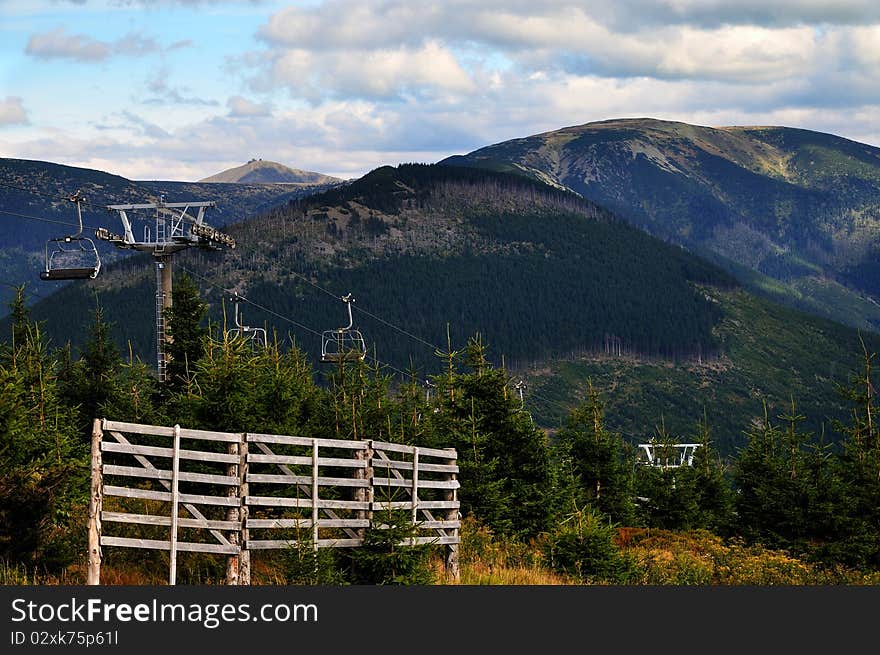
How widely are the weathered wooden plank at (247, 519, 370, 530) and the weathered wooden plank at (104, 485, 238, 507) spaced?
0.44 metres

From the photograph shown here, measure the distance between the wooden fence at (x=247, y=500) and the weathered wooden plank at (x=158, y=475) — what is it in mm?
15

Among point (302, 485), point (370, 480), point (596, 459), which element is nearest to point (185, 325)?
point (596, 459)

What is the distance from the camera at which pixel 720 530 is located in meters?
42.0

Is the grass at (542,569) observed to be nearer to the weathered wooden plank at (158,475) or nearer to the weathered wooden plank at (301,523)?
the weathered wooden plank at (301,523)

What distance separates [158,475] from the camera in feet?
49.3

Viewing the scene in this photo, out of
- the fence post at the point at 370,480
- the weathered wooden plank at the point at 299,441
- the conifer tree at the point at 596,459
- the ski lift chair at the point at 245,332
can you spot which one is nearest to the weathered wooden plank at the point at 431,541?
the fence post at the point at 370,480

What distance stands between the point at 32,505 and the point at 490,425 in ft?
53.5

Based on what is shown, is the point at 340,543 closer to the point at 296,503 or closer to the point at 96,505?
the point at 296,503

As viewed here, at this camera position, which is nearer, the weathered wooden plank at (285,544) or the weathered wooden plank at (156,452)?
the weathered wooden plank at (156,452)

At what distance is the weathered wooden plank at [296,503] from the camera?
1580 cm

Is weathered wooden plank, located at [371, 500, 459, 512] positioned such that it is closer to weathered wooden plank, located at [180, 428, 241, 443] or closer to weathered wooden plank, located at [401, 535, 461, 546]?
weathered wooden plank, located at [401, 535, 461, 546]

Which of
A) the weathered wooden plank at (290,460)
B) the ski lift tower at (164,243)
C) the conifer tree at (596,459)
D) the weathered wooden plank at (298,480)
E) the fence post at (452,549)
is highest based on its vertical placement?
the ski lift tower at (164,243)

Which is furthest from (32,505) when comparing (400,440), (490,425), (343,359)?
(490,425)

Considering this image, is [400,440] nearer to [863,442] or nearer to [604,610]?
[604,610]
